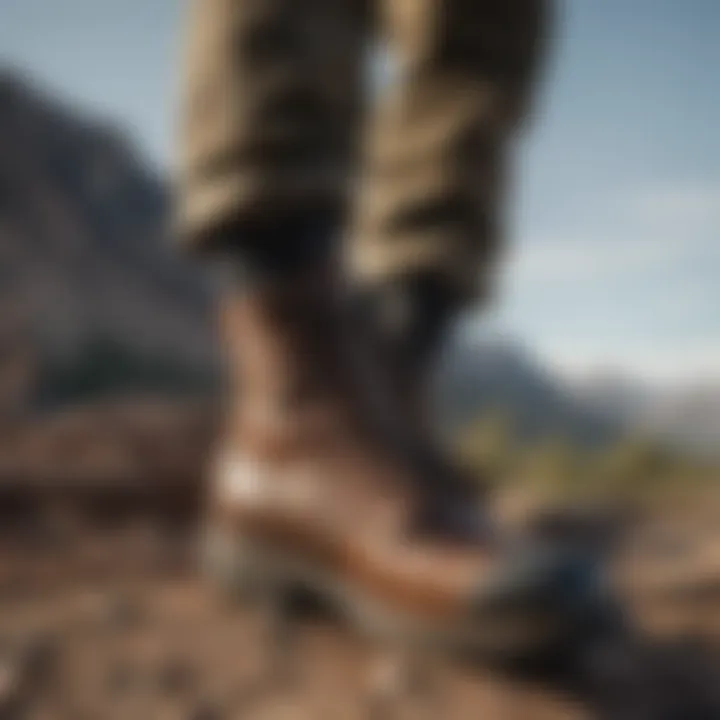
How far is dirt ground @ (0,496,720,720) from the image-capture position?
2.01 feet

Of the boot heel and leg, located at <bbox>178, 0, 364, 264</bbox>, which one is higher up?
leg, located at <bbox>178, 0, 364, 264</bbox>

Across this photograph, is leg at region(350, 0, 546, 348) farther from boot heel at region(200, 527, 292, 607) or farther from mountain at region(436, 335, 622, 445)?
mountain at region(436, 335, 622, 445)

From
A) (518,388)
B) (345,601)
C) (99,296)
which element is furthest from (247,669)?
(518,388)

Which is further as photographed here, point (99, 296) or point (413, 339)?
point (99, 296)

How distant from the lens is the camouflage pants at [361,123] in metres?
0.76

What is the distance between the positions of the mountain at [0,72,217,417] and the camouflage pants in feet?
13.0

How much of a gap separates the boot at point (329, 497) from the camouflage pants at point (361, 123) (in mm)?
84

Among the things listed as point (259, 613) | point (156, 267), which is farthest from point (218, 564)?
point (156, 267)

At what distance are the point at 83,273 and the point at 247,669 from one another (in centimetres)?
937

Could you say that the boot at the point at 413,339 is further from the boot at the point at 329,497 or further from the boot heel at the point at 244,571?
the boot heel at the point at 244,571

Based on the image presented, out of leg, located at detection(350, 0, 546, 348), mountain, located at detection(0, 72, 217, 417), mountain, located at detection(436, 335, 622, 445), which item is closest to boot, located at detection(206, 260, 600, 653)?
leg, located at detection(350, 0, 546, 348)

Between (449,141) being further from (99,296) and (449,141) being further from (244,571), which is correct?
(99,296)

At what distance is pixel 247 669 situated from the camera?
2.21 ft

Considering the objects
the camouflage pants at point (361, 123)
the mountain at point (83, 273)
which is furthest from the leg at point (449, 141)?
the mountain at point (83, 273)
